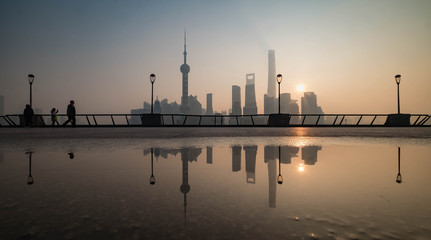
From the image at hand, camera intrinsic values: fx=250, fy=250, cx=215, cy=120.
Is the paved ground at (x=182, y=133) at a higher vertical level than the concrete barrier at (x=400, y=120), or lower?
lower

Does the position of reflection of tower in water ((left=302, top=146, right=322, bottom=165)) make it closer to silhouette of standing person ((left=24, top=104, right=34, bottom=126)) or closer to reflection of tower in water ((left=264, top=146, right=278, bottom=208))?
reflection of tower in water ((left=264, top=146, right=278, bottom=208))

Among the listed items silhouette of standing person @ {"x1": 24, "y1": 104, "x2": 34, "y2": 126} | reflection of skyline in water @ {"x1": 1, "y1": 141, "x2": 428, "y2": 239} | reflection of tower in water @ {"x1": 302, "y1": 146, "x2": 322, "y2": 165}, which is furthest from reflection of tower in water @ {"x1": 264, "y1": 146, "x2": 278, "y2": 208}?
silhouette of standing person @ {"x1": 24, "y1": 104, "x2": 34, "y2": 126}

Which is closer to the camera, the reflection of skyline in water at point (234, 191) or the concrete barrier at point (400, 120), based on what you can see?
the reflection of skyline in water at point (234, 191)

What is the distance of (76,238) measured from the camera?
1.25m

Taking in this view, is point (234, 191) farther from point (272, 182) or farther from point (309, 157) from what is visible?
point (309, 157)

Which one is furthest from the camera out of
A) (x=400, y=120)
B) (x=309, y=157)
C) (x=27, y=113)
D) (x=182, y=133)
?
(x=400, y=120)

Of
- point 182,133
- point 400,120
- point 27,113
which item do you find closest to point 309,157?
point 182,133

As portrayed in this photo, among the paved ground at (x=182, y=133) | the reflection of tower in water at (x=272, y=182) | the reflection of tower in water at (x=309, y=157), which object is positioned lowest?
the paved ground at (x=182, y=133)

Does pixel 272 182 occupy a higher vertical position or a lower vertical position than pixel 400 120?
lower

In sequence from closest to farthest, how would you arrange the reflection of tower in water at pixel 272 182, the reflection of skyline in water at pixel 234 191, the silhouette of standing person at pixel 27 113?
1. the reflection of skyline in water at pixel 234 191
2. the reflection of tower in water at pixel 272 182
3. the silhouette of standing person at pixel 27 113

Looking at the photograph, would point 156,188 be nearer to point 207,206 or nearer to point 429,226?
point 207,206

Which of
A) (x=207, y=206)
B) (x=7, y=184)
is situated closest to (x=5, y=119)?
(x=7, y=184)

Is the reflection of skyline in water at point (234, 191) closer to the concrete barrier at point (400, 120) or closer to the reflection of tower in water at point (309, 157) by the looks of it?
the reflection of tower in water at point (309, 157)

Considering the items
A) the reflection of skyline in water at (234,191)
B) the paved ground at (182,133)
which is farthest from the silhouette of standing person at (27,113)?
the reflection of skyline in water at (234,191)
